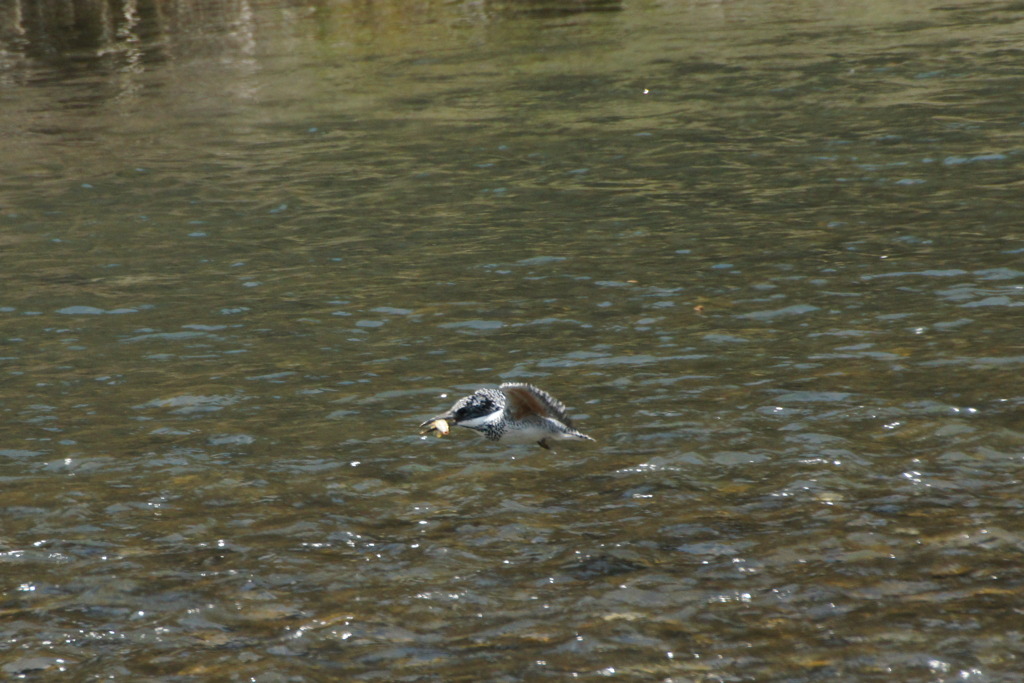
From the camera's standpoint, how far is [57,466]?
10.2 metres

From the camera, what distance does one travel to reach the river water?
7438mm

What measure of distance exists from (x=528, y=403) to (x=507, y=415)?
0.58 ft

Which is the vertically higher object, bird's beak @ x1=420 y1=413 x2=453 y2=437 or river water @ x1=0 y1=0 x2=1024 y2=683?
bird's beak @ x1=420 y1=413 x2=453 y2=437

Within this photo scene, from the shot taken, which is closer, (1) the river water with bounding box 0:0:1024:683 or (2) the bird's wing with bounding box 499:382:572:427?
(1) the river water with bounding box 0:0:1024:683

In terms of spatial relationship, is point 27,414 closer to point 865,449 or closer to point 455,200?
point 865,449

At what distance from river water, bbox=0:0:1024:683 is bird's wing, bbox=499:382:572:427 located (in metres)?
0.45

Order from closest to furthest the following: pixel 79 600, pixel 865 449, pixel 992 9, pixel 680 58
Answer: pixel 79 600
pixel 865 449
pixel 680 58
pixel 992 9

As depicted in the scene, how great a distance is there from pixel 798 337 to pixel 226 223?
8.81 meters

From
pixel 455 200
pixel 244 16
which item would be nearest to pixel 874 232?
pixel 455 200

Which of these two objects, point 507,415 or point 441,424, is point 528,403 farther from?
point 441,424

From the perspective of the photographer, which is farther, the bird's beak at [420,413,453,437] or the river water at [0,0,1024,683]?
the bird's beak at [420,413,453,437]

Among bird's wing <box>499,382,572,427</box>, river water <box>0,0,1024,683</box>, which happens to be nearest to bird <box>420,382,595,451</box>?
bird's wing <box>499,382,572,427</box>

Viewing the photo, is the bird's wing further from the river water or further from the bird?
the river water

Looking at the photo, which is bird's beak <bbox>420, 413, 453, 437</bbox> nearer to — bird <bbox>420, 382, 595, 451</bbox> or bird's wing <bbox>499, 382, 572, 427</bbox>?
bird <bbox>420, 382, 595, 451</bbox>
